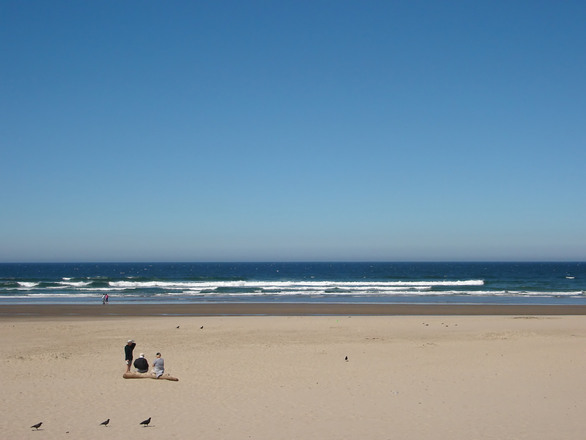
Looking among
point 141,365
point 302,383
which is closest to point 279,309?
point 141,365

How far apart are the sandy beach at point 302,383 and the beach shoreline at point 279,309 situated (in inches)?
313

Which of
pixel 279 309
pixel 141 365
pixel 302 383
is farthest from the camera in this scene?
pixel 279 309

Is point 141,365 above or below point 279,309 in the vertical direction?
above

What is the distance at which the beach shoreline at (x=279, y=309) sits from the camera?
32.5 m

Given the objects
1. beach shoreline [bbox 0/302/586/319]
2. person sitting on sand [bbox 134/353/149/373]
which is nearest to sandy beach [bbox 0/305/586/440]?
person sitting on sand [bbox 134/353/149/373]

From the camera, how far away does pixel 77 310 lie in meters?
34.4

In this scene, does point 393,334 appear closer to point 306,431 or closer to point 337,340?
point 337,340

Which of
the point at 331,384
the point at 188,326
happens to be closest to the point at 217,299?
the point at 188,326

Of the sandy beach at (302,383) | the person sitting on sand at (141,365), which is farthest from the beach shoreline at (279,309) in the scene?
the person sitting on sand at (141,365)

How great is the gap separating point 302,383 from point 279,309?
71.9 feet

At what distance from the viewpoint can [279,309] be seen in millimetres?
35250

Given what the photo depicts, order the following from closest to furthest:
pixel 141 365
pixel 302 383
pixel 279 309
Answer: pixel 302 383 < pixel 141 365 < pixel 279 309

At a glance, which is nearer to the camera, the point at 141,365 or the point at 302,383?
the point at 302,383

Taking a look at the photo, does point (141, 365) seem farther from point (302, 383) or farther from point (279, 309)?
point (279, 309)
